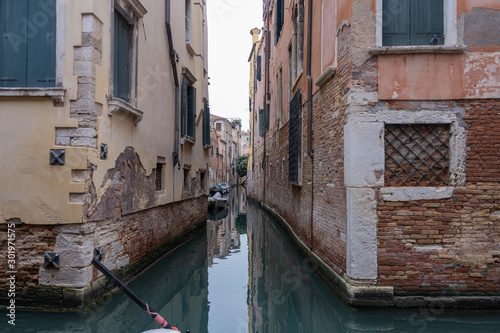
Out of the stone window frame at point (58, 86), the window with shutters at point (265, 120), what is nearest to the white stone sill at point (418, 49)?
the stone window frame at point (58, 86)

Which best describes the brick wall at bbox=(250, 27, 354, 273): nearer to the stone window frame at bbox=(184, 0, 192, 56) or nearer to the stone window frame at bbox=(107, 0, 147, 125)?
the stone window frame at bbox=(107, 0, 147, 125)

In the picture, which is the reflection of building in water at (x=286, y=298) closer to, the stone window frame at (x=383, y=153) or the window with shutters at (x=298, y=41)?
the stone window frame at (x=383, y=153)

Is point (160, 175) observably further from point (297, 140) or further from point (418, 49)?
point (418, 49)

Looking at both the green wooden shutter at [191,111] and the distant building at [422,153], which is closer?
the distant building at [422,153]

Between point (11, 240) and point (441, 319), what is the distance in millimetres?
4587

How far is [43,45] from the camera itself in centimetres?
429

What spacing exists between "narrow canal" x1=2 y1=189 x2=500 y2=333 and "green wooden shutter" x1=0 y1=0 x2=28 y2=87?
2.57 meters

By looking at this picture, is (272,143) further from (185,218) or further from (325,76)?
(325,76)

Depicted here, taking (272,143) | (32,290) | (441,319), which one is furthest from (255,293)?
(272,143)

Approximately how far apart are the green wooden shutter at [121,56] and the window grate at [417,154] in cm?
355

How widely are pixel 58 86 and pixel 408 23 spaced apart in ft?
13.3

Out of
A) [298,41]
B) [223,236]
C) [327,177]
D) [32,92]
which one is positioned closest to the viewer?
[32,92]

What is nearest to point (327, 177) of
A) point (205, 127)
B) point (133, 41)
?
point (133, 41)

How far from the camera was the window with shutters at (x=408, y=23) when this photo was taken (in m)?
4.55
